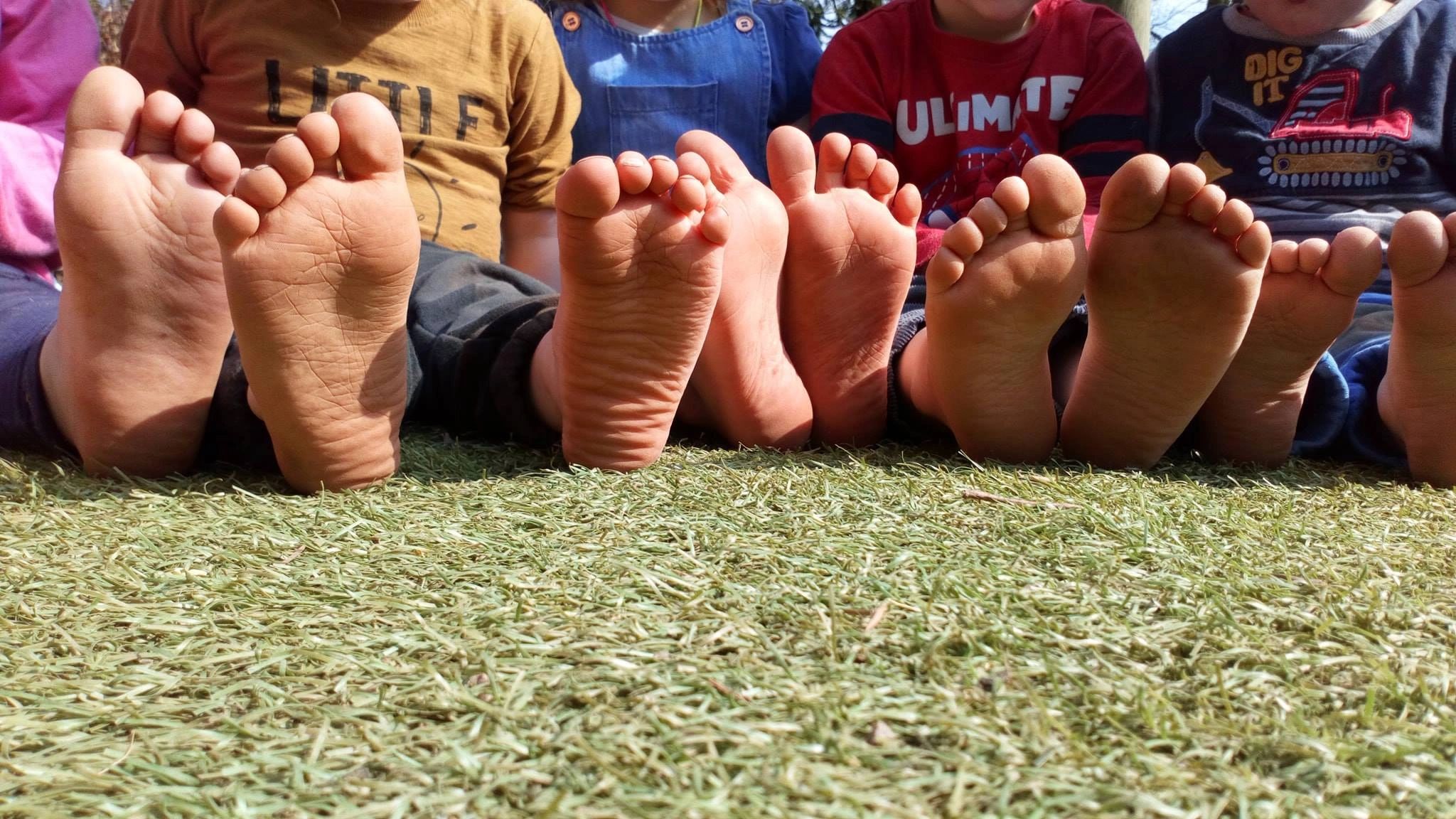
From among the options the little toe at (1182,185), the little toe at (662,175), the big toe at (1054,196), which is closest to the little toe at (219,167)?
the little toe at (662,175)

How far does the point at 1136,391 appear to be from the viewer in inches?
45.8

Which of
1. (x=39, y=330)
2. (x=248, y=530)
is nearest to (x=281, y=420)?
(x=248, y=530)

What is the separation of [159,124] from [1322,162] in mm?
1771

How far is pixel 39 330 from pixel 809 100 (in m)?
1.50

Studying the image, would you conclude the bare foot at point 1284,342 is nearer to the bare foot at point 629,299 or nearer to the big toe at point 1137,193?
the big toe at point 1137,193

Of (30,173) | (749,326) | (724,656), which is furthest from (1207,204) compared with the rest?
(30,173)

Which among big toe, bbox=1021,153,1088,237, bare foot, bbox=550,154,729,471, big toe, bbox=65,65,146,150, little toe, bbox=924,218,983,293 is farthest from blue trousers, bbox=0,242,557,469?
big toe, bbox=1021,153,1088,237

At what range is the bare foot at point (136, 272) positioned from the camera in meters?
1.00

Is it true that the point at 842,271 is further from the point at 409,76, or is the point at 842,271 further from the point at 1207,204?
the point at 409,76

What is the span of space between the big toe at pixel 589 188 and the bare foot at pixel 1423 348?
833 millimetres

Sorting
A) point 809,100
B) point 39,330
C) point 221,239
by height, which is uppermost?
point 809,100

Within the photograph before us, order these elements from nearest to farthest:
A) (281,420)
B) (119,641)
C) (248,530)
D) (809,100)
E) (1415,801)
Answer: (1415,801) → (119,641) → (248,530) → (281,420) → (809,100)

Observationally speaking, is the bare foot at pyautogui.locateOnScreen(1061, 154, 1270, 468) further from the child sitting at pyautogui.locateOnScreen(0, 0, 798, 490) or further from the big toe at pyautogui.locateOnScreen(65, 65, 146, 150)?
the big toe at pyautogui.locateOnScreen(65, 65, 146, 150)

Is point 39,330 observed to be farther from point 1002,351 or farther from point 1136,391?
point 1136,391
